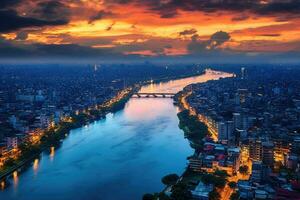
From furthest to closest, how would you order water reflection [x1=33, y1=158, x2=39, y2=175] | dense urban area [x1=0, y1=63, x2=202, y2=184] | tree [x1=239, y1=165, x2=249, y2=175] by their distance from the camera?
dense urban area [x1=0, y1=63, x2=202, y2=184] → water reflection [x1=33, y1=158, x2=39, y2=175] → tree [x1=239, y1=165, x2=249, y2=175]

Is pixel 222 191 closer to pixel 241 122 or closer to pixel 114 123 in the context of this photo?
pixel 241 122

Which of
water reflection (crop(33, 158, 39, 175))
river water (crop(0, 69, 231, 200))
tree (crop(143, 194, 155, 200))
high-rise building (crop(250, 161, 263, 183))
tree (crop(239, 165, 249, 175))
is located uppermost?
high-rise building (crop(250, 161, 263, 183))

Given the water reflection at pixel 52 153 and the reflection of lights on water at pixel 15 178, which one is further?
the water reflection at pixel 52 153

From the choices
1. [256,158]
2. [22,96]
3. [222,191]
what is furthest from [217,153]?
[22,96]

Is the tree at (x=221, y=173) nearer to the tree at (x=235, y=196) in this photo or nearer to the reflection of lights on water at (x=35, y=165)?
the tree at (x=235, y=196)

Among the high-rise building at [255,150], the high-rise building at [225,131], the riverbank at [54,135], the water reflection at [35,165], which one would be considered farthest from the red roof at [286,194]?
the riverbank at [54,135]

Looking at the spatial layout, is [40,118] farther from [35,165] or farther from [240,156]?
[240,156]

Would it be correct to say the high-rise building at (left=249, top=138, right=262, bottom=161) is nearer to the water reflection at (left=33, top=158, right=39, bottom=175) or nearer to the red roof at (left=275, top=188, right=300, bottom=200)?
the red roof at (left=275, top=188, right=300, bottom=200)

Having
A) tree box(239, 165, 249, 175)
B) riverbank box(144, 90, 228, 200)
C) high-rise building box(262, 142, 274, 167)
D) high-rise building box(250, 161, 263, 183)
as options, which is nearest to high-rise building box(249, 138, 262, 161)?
high-rise building box(262, 142, 274, 167)
